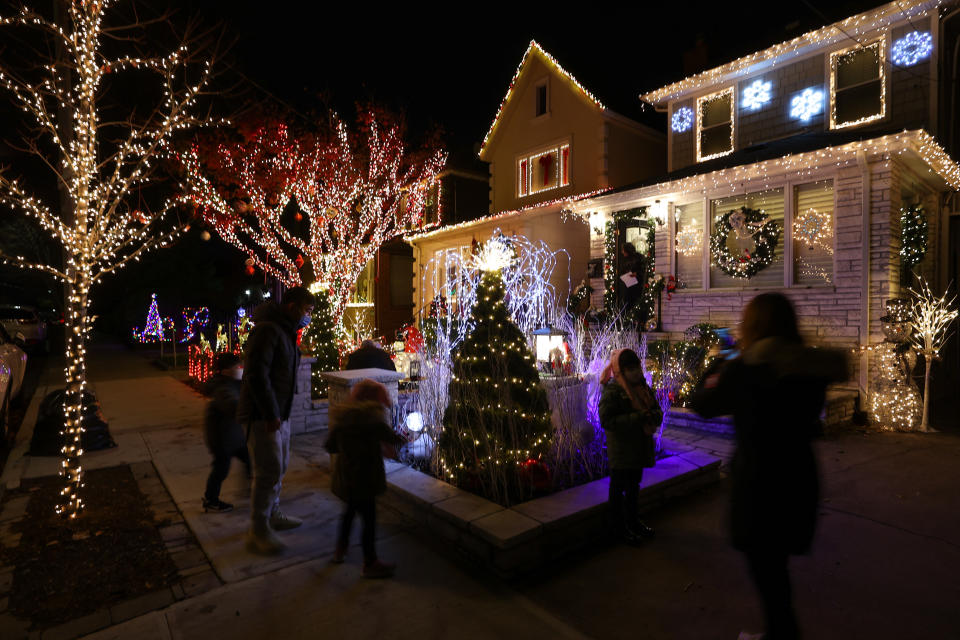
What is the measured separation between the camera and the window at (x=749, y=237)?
9617 millimetres

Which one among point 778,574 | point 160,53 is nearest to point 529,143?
point 160,53

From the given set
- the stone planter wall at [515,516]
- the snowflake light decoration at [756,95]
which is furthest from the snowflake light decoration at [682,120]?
the stone planter wall at [515,516]

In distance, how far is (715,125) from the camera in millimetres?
12039

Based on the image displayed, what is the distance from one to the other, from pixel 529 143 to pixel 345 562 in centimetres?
1450

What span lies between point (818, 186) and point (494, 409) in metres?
7.75

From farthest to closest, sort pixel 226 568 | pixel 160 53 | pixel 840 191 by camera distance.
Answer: pixel 840 191 < pixel 160 53 < pixel 226 568

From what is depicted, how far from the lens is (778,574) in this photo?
2490 millimetres

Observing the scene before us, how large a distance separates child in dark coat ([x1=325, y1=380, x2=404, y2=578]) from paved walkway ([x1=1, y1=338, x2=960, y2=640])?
27 centimetres

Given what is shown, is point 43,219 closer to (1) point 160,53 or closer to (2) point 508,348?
(1) point 160,53

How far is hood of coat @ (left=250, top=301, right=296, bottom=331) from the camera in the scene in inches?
159

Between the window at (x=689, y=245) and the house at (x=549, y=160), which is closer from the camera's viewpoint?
the window at (x=689, y=245)

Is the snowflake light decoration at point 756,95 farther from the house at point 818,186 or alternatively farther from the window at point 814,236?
the window at point 814,236

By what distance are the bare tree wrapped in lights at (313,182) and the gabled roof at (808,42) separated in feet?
25.0

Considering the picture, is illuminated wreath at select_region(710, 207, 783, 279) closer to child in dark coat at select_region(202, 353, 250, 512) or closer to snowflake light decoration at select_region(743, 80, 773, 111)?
snowflake light decoration at select_region(743, 80, 773, 111)
